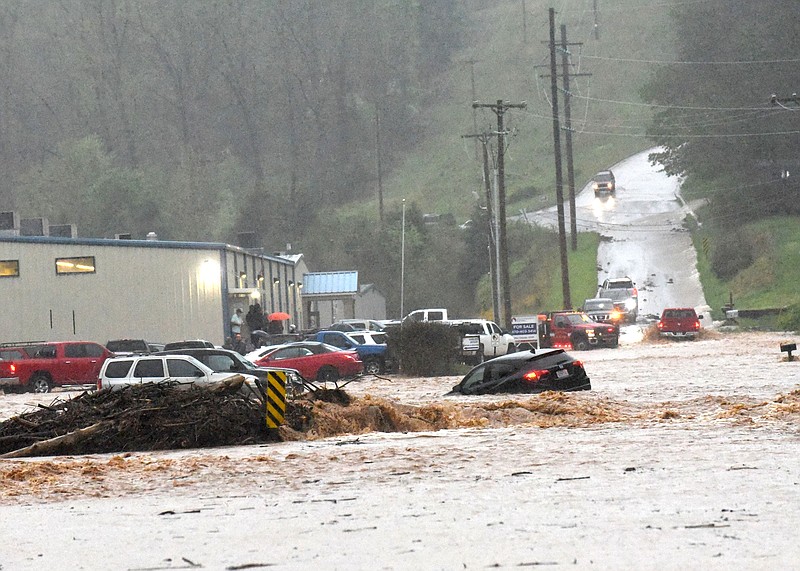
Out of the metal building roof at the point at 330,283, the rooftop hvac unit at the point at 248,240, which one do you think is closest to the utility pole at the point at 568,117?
the metal building roof at the point at 330,283

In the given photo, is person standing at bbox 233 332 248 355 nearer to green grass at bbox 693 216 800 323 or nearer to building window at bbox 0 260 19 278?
building window at bbox 0 260 19 278

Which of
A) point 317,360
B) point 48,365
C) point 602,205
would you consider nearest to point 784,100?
point 317,360

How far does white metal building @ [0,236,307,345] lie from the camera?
55438mm

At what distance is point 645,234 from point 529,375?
75.9 meters

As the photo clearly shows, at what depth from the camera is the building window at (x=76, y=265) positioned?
185ft

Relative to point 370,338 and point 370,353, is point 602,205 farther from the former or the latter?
point 370,353

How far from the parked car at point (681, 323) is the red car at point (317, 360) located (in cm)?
2416

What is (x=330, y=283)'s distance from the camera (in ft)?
287

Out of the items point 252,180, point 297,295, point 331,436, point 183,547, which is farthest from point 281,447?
point 252,180

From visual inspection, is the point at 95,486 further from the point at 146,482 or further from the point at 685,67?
the point at 685,67

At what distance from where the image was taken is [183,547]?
36.9 feet

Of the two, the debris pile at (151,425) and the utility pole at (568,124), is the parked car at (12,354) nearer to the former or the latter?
the debris pile at (151,425)

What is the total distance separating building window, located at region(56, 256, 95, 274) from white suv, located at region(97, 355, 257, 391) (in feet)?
92.9

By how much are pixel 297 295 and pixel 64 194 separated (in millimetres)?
47249
